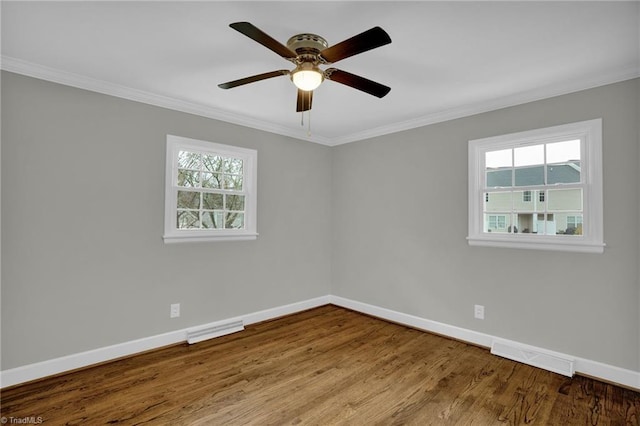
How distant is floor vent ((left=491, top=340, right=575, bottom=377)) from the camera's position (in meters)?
2.72

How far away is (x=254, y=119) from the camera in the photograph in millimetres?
3883

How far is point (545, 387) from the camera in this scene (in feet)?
8.20

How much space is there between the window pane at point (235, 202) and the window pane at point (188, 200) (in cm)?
37

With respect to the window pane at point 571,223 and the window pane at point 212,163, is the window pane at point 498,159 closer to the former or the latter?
the window pane at point 571,223

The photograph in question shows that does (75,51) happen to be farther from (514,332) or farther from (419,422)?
(514,332)

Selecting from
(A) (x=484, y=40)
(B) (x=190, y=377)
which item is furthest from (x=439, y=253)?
(B) (x=190, y=377)

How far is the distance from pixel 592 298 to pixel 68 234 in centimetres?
450

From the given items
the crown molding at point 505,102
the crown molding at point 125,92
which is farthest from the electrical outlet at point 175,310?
the crown molding at point 505,102

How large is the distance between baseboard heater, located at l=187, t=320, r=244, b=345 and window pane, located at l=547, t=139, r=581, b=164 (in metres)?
3.66

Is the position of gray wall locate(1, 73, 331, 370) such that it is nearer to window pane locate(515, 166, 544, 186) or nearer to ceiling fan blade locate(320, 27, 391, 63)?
ceiling fan blade locate(320, 27, 391, 63)

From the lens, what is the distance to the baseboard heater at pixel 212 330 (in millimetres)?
3322

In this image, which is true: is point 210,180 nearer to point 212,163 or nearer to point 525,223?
point 212,163

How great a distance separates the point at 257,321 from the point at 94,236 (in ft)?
6.65

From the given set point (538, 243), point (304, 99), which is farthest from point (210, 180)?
point (538, 243)
